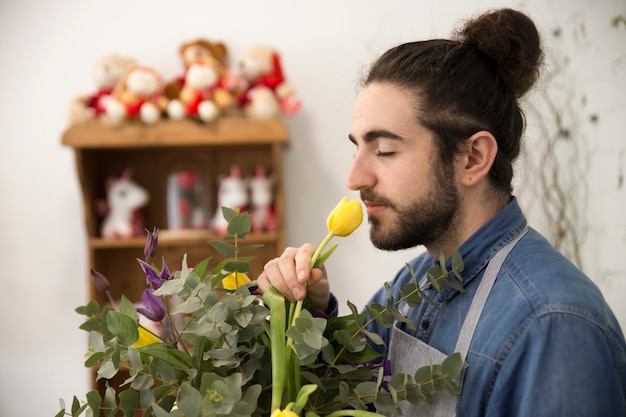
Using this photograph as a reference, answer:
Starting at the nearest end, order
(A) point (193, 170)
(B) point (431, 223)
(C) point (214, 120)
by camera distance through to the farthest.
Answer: (B) point (431, 223) → (C) point (214, 120) → (A) point (193, 170)

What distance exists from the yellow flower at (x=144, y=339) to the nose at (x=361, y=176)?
0.38m

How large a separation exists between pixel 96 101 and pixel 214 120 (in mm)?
451

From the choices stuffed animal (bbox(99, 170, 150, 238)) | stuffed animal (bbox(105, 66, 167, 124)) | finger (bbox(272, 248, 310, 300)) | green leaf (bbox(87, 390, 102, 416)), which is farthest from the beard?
stuffed animal (bbox(99, 170, 150, 238))

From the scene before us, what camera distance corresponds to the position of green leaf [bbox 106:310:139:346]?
0.70 metres

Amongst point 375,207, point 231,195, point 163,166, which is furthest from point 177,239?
point 375,207

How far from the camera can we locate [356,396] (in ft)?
2.34

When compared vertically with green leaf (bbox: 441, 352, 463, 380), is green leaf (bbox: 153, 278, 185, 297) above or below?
above

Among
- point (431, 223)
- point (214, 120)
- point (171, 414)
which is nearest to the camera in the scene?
point (171, 414)

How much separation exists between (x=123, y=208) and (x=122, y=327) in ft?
5.67

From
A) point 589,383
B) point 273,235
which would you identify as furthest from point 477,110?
point 273,235

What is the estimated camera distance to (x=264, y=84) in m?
2.34

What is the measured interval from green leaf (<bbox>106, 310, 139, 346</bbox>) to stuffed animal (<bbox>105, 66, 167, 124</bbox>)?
5.31 ft

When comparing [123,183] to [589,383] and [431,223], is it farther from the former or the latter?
[589,383]

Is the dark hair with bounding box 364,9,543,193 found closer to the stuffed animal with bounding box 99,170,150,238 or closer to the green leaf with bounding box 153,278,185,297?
the green leaf with bounding box 153,278,185,297
